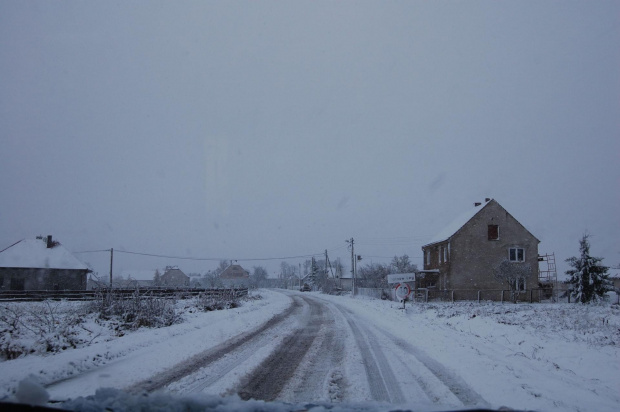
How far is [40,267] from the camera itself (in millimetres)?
44906

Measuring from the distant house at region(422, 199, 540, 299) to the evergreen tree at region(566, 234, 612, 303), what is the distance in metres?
3.07

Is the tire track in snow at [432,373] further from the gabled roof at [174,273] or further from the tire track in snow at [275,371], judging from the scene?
the gabled roof at [174,273]

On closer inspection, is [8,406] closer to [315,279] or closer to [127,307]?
[127,307]

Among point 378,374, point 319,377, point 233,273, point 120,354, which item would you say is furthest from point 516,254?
point 233,273

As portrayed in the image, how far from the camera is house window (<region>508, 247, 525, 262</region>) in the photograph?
36.0m

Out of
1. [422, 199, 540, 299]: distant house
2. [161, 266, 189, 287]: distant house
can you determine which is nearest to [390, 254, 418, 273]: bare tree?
[422, 199, 540, 299]: distant house

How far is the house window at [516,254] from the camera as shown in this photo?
3603cm

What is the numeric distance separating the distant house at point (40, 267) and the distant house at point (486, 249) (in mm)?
38987

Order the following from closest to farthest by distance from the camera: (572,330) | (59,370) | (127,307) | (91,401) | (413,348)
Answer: (91,401), (59,370), (413,348), (572,330), (127,307)

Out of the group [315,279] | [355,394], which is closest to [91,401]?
[355,394]

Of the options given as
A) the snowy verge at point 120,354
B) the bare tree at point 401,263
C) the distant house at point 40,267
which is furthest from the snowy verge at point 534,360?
the bare tree at point 401,263

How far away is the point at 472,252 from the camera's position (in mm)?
35844

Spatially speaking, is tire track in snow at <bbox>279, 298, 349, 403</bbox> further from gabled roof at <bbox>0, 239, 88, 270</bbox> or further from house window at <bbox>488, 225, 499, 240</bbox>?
gabled roof at <bbox>0, 239, 88, 270</bbox>

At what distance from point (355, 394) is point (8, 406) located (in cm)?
435
